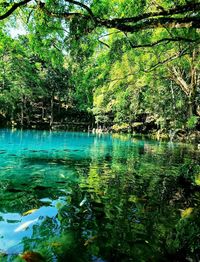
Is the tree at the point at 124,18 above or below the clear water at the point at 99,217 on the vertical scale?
above

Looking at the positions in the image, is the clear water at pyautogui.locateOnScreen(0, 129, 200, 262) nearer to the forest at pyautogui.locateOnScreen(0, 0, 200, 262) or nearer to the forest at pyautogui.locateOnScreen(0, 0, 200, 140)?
the forest at pyautogui.locateOnScreen(0, 0, 200, 262)

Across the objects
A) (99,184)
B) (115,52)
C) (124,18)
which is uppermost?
(115,52)

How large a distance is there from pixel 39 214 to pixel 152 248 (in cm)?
257

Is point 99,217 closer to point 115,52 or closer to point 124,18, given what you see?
point 124,18

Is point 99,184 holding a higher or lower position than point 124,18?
lower

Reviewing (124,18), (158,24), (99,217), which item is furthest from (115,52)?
(99,217)

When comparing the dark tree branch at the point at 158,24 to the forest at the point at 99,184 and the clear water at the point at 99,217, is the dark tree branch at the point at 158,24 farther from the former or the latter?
the clear water at the point at 99,217

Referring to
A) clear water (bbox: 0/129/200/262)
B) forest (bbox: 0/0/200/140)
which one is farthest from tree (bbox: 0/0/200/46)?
clear water (bbox: 0/129/200/262)

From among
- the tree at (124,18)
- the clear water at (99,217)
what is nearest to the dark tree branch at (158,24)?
the tree at (124,18)

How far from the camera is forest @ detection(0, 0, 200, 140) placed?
667 centimetres

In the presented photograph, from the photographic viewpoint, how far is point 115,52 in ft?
40.5

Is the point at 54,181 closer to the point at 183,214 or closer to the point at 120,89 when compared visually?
the point at 183,214

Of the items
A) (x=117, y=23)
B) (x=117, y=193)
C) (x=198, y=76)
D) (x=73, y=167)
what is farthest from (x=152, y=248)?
(x=198, y=76)

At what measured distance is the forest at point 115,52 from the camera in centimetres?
667
